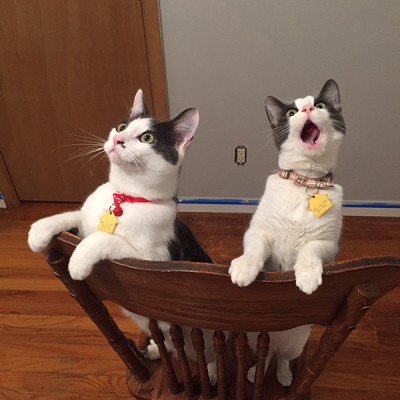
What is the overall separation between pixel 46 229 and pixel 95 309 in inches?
8.7

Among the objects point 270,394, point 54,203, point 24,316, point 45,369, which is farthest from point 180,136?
point 54,203

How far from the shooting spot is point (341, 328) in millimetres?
551

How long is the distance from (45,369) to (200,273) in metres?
1.31

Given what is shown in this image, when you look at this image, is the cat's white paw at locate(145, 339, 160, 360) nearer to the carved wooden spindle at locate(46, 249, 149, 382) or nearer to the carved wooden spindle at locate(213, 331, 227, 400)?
the carved wooden spindle at locate(46, 249, 149, 382)

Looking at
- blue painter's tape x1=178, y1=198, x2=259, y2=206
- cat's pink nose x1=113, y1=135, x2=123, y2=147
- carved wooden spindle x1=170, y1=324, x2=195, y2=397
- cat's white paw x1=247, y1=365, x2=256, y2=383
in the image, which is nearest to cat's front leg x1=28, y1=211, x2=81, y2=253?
cat's pink nose x1=113, y1=135, x2=123, y2=147

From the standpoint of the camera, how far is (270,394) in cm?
90

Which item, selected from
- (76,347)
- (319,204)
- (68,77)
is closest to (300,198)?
(319,204)

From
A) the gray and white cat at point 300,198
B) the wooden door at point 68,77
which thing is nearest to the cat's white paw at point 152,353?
the gray and white cat at point 300,198

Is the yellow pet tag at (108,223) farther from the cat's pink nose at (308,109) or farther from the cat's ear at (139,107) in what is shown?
the cat's pink nose at (308,109)

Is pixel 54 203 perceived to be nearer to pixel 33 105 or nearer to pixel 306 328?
pixel 33 105

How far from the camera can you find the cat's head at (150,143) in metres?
0.82

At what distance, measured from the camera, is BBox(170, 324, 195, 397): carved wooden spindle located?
0.69m

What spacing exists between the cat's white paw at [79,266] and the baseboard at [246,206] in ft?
5.99

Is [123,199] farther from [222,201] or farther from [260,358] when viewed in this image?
[222,201]
